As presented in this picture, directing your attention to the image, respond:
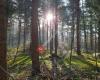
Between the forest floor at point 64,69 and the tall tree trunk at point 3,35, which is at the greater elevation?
the tall tree trunk at point 3,35

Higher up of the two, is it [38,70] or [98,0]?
[98,0]

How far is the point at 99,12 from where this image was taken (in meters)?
19.0

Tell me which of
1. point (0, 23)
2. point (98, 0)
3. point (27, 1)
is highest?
point (27, 1)

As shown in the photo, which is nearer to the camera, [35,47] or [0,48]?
[0,48]

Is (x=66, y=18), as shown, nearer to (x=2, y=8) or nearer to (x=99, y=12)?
(x=99, y=12)

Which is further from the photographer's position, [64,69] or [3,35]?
[64,69]

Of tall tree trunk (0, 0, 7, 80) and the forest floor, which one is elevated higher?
tall tree trunk (0, 0, 7, 80)

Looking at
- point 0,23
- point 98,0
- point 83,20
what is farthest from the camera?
point 83,20

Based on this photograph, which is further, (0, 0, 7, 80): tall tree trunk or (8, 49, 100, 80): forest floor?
(8, 49, 100, 80): forest floor

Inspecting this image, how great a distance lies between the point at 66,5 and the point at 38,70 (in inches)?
1195

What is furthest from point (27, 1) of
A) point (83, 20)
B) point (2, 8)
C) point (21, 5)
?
point (2, 8)

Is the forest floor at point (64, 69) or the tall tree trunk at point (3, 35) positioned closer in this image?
the tall tree trunk at point (3, 35)

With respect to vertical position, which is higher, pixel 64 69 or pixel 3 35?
pixel 3 35

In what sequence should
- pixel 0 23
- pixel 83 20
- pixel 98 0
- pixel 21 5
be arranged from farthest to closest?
1. pixel 83 20
2. pixel 21 5
3. pixel 98 0
4. pixel 0 23
